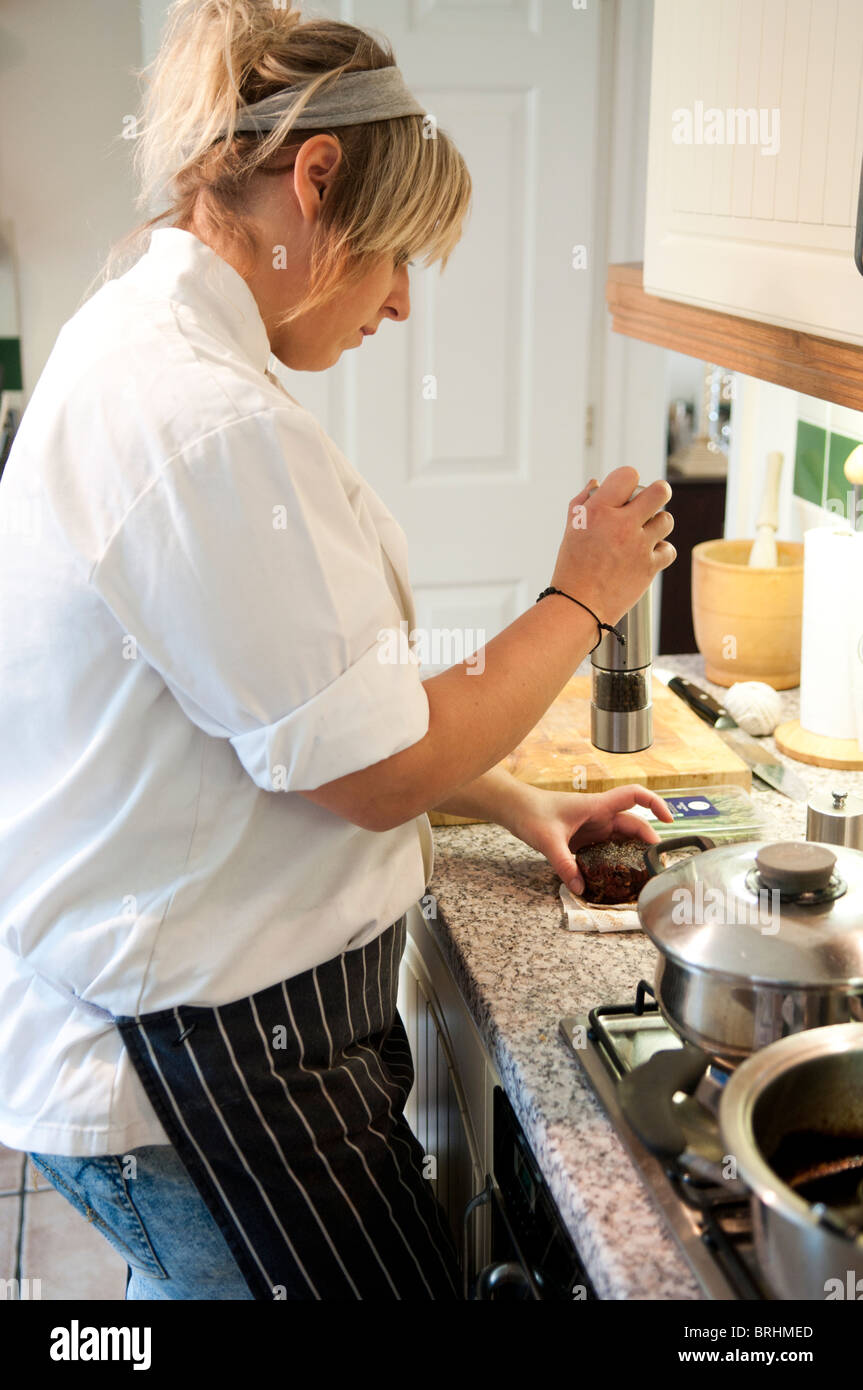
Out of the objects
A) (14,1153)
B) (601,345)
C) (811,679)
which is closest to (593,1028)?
(811,679)

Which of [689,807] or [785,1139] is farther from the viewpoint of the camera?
[689,807]

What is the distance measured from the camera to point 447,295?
275 centimetres

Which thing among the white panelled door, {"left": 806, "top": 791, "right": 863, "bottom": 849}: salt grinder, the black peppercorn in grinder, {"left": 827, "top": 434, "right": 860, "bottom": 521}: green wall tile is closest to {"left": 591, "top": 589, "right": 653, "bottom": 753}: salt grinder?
the black peppercorn in grinder

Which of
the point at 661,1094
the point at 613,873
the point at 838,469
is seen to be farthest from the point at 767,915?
the point at 838,469

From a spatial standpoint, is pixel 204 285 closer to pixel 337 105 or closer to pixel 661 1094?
pixel 337 105

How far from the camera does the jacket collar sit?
92cm

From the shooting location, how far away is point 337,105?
94cm

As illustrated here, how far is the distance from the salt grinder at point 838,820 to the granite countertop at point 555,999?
Answer: 0.12 meters

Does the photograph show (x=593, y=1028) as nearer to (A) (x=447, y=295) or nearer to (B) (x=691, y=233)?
(B) (x=691, y=233)

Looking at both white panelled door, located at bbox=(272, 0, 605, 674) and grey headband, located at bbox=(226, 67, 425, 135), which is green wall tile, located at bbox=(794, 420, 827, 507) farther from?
grey headband, located at bbox=(226, 67, 425, 135)

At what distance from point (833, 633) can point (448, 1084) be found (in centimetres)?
70

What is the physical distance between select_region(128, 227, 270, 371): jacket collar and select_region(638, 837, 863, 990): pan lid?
19.4 inches

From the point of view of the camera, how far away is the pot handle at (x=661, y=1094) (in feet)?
2.66
